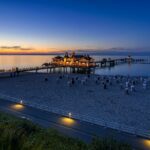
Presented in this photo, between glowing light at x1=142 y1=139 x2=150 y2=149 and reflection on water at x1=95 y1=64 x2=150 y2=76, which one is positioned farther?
reflection on water at x1=95 y1=64 x2=150 y2=76

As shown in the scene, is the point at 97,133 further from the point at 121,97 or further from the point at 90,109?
the point at 121,97

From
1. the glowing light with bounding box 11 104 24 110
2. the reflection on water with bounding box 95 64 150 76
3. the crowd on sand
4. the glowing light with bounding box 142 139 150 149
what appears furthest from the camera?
the reflection on water with bounding box 95 64 150 76

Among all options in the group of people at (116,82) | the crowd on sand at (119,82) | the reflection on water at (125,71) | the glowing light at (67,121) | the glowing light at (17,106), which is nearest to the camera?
the glowing light at (67,121)

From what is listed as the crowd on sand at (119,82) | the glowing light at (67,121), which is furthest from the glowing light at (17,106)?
the crowd on sand at (119,82)

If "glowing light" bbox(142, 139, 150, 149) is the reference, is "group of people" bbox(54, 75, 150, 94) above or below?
below

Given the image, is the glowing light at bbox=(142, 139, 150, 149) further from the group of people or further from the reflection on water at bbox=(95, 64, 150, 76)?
the reflection on water at bbox=(95, 64, 150, 76)

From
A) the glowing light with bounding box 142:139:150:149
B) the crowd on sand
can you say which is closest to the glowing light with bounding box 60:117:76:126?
the glowing light with bounding box 142:139:150:149

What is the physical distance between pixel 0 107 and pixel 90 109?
6447mm

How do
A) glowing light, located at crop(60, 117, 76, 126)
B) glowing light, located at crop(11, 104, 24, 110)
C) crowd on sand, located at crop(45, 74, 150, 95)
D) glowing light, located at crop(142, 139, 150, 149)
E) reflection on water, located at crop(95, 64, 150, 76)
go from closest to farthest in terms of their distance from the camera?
glowing light, located at crop(142, 139, 150, 149), glowing light, located at crop(60, 117, 76, 126), glowing light, located at crop(11, 104, 24, 110), crowd on sand, located at crop(45, 74, 150, 95), reflection on water, located at crop(95, 64, 150, 76)

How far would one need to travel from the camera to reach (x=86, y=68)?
82.4m

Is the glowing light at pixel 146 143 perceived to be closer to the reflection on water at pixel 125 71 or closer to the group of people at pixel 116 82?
the group of people at pixel 116 82

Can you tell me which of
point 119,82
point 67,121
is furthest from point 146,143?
point 119,82

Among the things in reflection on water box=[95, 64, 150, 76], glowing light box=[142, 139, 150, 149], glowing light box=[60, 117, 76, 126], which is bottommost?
reflection on water box=[95, 64, 150, 76]

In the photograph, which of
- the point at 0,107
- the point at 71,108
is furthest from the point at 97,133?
the point at 0,107
